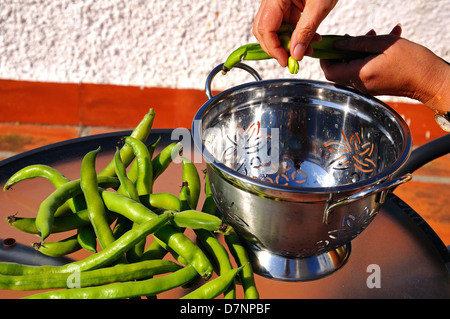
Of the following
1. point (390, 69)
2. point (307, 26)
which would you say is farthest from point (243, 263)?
point (390, 69)

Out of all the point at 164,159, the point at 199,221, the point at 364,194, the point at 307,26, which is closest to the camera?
the point at 364,194

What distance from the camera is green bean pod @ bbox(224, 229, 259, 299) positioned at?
86 centimetres

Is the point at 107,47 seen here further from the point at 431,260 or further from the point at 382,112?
the point at 431,260

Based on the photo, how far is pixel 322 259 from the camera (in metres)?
0.96

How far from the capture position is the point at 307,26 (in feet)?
3.26

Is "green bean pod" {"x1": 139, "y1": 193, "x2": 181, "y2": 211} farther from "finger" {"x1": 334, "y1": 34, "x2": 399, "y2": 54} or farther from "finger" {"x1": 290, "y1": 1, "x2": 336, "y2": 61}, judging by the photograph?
"finger" {"x1": 334, "y1": 34, "x2": 399, "y2": 54}

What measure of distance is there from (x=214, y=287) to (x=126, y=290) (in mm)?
143

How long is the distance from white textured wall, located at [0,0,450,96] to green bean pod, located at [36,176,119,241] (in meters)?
1.28

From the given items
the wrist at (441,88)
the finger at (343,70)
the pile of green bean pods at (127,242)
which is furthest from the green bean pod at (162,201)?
the wrist at (441,88)

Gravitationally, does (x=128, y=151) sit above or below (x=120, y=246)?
above

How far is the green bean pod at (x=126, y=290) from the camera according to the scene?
81 centimetres

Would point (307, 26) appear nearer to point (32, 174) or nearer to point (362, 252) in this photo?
point (362, 252)

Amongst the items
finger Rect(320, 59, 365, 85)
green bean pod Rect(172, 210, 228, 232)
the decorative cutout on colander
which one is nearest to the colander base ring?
green bean pod Rect(172, 210, 228, 232)
